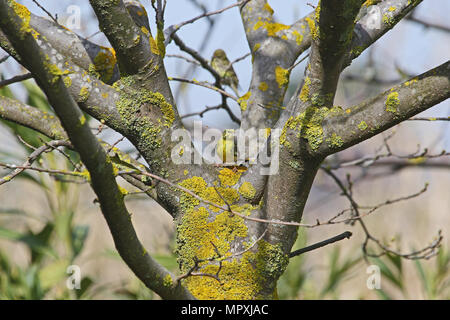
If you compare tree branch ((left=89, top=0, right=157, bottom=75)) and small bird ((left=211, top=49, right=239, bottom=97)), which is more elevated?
small bird ((left=211, top=49, right=239, bottom=97))

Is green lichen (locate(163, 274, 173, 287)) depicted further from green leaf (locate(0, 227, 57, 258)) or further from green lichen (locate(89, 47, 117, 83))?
green leaf (locate(0, 227, 57, 258))

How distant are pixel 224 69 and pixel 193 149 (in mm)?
852

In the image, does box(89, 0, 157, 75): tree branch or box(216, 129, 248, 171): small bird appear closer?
box(89, 0, 157, 75): tree branch

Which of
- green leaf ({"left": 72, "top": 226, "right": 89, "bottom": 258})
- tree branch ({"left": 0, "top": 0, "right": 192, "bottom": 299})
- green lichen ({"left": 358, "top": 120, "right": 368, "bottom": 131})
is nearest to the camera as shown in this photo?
tree branch ({"left": 0, "top": 0, "right": 192, "bottom": 299})

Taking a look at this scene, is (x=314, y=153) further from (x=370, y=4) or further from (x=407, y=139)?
(x=407, y=139)

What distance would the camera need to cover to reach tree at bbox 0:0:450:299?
108 centimetres

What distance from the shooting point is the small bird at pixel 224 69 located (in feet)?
6.88

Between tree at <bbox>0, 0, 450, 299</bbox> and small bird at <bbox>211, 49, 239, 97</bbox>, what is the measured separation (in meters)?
0.54

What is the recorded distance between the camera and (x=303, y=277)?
9.36ft

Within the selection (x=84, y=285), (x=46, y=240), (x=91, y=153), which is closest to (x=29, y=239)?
(x=46, y=240)

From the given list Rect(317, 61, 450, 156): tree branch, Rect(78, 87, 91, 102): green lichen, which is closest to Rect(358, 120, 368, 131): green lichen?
Rect(317, 61, 450, 156): tree branch

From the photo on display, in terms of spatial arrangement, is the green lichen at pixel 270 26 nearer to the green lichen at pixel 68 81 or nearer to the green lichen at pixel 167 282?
the green lichen at pixel 68 81

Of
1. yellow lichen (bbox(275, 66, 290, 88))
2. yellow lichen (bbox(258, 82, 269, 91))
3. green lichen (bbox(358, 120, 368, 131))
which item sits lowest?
green lichen (bbox(358, 120, 368, 131))
